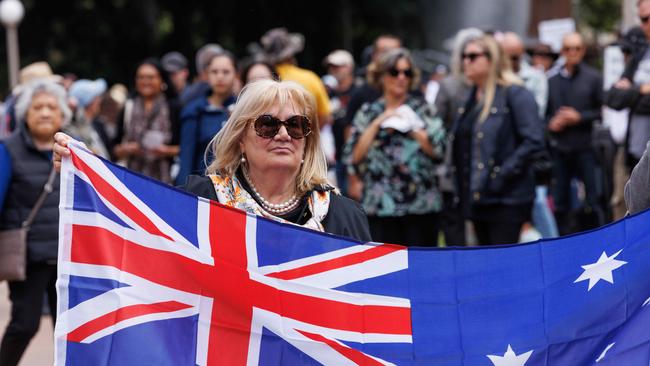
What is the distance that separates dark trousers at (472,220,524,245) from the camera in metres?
9.32

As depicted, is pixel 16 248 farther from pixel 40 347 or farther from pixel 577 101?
pixel 577 101

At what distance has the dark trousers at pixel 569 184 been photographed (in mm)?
13070

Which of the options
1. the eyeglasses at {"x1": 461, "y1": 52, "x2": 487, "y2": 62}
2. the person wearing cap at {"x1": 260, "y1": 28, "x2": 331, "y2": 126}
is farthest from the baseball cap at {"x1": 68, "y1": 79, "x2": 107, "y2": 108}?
the eyeglasses at {"x1": 461, "y1": 52, "x2": 487, "y2": 62}

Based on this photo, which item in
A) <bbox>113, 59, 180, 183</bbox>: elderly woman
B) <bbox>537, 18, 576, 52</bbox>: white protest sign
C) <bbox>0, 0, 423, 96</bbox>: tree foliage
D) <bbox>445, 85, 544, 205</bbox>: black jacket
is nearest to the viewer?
<bbox>445, 85, 544, 205</bbox>: black jacket

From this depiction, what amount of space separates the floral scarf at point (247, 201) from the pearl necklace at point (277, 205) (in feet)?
0.07

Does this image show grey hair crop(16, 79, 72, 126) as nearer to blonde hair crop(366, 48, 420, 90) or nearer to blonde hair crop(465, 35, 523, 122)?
blonde hair crop(366, 48, 420, 90)

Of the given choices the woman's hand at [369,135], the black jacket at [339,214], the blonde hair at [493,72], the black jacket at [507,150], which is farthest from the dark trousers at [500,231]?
the black jacket at [339,214]

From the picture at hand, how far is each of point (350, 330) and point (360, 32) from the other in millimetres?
31206

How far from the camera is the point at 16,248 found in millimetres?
7652

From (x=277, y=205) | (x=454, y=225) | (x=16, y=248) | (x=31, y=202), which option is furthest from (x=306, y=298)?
(x=454, y=225)

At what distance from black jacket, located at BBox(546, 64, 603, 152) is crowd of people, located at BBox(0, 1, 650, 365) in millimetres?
13

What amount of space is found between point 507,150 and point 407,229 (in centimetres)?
87

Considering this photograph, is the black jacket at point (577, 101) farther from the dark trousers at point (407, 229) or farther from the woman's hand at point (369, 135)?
the woman's hand at point (369, 135)

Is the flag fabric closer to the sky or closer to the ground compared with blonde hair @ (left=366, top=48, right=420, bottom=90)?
closer to the ground
